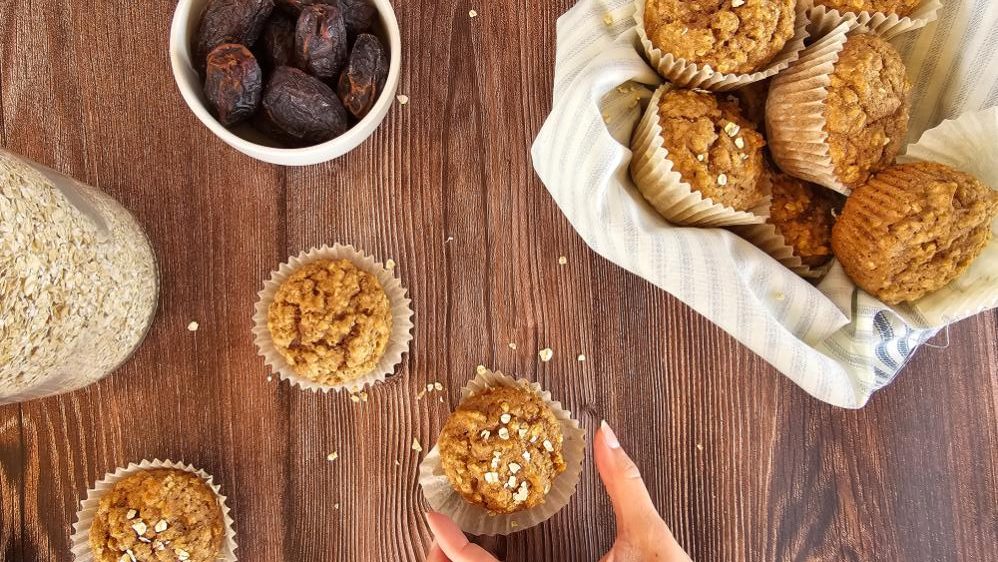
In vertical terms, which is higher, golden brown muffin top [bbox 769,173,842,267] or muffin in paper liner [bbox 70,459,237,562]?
golden brown muffin top [bbox 769,173,842,267]

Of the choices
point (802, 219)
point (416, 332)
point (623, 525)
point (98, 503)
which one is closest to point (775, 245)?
point (802, 219)

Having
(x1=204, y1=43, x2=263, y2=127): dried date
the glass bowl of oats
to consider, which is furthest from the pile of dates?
the glass bowl of oats

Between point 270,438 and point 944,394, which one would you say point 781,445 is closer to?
point 944,394

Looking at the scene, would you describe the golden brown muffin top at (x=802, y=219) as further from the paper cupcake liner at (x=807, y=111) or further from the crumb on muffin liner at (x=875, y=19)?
the crumb on muffin liner at (x=875, y=19)

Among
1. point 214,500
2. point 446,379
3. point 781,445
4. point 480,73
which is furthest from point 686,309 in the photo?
point 214,500

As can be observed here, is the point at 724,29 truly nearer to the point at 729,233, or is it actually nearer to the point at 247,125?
the point at 729,233

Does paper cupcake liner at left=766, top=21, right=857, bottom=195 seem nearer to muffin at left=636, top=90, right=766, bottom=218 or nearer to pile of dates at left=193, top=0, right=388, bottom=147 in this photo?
muffin at left=636, top=90, right=766, bottom=218
